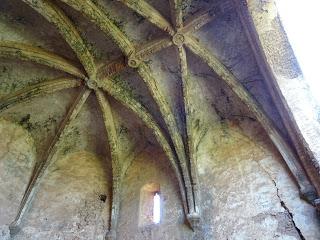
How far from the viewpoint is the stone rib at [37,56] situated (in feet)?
28.6

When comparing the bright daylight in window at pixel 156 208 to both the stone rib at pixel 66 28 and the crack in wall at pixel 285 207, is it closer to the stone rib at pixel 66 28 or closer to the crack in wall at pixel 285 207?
the crack in wall at pixel 285 207

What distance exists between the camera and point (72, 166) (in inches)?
405

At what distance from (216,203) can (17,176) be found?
5292 mm

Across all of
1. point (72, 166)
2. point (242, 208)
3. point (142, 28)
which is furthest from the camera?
point (72, 166)

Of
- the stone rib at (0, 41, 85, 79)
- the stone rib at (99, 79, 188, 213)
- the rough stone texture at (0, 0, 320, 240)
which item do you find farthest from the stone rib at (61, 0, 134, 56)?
the stone rib at (0, 41, 85, 79)

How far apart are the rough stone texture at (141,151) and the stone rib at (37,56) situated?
0.21 meters

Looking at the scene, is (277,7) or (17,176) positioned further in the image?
(17,176)

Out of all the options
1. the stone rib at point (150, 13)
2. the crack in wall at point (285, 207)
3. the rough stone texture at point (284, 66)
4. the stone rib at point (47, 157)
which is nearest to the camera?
the crack in wall at point (285, 207)

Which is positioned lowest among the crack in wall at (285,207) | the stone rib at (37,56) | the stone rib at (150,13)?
the crack in wall at (285,207)

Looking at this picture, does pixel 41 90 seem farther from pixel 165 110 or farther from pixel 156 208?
pixel 156 208

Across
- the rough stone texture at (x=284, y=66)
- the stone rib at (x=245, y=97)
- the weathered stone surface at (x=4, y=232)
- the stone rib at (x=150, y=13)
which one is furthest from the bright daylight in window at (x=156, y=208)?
the stone rib at (x=150, y=13)

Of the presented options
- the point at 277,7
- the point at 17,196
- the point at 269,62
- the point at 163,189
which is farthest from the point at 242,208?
the point at 17,196

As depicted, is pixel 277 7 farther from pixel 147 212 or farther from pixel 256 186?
pixel 147 212

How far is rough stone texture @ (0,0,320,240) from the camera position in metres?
7.67
